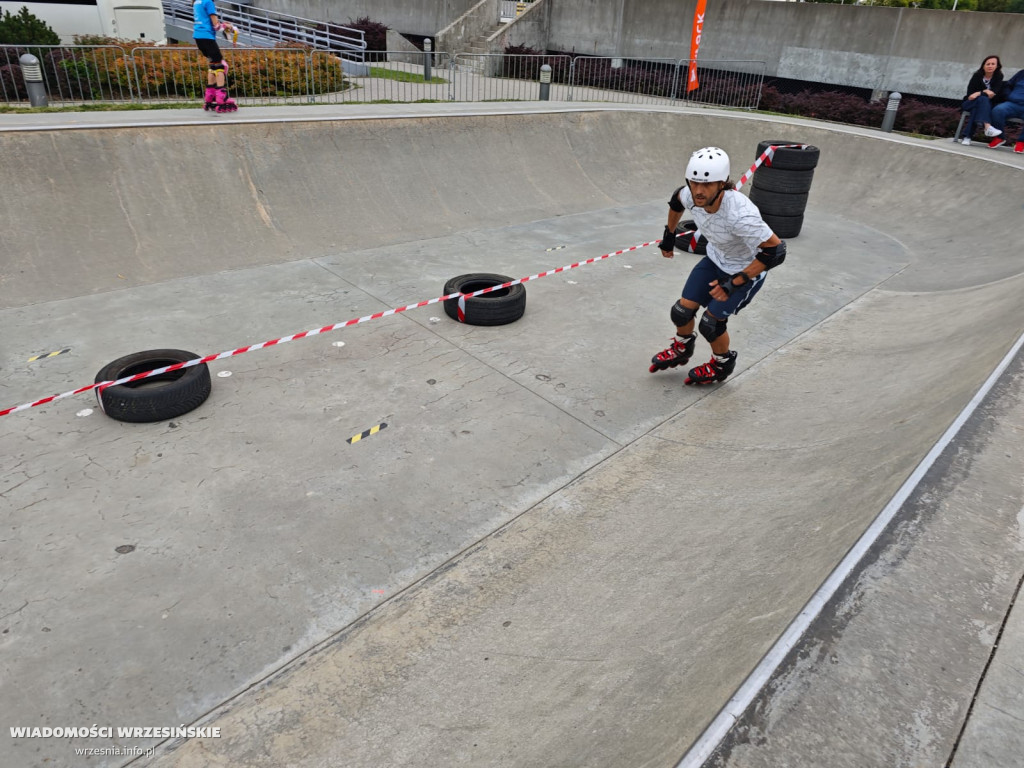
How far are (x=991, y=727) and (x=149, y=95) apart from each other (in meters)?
17.0

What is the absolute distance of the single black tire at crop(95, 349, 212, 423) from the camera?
534cm

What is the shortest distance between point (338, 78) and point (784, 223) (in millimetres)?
12409

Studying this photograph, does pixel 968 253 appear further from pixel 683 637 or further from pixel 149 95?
pixel 149 95

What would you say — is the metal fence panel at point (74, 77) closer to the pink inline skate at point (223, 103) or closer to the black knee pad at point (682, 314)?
the pink inline skate at point (223, 103)

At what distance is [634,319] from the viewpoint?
8.01m

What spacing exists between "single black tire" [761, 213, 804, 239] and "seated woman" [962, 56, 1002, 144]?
269 inches

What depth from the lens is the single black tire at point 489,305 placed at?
7.43m

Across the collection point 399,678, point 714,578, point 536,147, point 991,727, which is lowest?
point 399,678

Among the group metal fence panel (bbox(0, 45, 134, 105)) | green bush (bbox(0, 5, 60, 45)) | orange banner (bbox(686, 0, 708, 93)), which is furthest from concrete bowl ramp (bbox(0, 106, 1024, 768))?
orange banner (bbox(686, 0, 708, 93))

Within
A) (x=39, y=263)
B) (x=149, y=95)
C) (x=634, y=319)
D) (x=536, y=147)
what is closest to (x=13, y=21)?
(x=149, y=95)

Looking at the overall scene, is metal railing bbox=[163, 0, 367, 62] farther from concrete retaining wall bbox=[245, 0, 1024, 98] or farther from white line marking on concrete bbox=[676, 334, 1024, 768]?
white line marking on concrete bbox=[676, 334, 1024, 768]

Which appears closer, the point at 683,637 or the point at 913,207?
the point at 683,637

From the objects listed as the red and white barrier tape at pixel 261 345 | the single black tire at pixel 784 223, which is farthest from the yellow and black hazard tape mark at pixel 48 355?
the single black tire at pixel 784 223

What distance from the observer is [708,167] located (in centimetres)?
536
